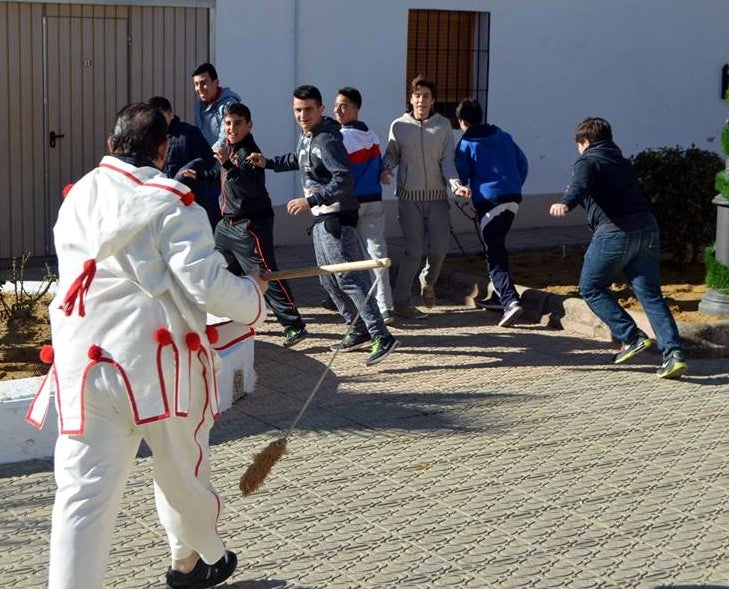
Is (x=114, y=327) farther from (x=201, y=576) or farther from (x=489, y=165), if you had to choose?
(x=489, y=165)

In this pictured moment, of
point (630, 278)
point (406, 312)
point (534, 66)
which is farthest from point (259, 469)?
point (534, 66)

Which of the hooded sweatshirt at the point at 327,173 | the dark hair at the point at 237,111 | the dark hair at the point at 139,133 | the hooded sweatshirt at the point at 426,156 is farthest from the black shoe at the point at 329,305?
the dark hair at the point at 139,133

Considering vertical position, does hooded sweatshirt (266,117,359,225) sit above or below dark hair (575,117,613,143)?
below

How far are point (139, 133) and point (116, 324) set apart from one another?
667 mm

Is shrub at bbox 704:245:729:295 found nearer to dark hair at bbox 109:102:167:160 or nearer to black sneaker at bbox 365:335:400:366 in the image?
black sneaker at bbox 365:335:400:366

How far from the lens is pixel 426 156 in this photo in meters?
10.0

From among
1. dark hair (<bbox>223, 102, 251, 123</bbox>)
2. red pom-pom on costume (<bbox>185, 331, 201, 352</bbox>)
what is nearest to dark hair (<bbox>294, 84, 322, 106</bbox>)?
dark hair (<bbox>223, 102, 251, 123</bbox>)

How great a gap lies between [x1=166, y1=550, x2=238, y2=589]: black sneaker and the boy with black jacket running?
3489 mm

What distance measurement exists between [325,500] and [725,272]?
15.5 ft

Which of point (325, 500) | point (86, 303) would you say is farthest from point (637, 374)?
point (86, 303)

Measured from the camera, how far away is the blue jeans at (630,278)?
8.49m

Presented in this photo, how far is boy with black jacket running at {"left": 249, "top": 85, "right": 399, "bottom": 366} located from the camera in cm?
853

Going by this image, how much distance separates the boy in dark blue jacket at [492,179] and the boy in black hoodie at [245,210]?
69.6 inches

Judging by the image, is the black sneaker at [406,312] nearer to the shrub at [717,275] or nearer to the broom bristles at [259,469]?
the shrub at [717,275]
